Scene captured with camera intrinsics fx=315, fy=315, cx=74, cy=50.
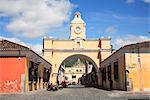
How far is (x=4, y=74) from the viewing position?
30.3m

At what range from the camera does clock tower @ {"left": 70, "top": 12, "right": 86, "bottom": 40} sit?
2490 inches

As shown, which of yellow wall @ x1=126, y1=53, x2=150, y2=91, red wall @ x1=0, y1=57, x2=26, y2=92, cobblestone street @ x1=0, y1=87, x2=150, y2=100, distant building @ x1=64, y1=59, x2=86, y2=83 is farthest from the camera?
distant building @ x1=64, y1=59, x2=86, y2=83

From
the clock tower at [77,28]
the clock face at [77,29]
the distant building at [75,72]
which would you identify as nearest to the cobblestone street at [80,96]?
the clock tower at [77,28]

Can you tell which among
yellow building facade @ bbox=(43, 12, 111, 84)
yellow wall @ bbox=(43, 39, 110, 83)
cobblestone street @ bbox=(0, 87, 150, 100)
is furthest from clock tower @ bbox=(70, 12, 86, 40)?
cobblestone street @ bbox=(0, 87, 150, 100)

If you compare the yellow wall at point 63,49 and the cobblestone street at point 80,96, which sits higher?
the yellow wall at point 63,49

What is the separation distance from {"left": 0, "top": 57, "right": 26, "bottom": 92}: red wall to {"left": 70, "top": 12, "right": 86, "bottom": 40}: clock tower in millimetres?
32276

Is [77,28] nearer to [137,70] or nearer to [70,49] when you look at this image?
[70,49]

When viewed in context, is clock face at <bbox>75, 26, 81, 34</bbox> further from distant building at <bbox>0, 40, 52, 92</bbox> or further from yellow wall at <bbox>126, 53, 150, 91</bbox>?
yellow wall at <bbox>126, 53, 150, 91</bbox>

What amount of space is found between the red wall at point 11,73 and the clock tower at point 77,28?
32276mm

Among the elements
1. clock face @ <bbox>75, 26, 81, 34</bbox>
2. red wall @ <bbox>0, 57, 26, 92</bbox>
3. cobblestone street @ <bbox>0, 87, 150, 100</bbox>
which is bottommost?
cobblestone street @ <bbox>0, 87, 150, 100</bbox>

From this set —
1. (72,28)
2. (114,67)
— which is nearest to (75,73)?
(72,28)

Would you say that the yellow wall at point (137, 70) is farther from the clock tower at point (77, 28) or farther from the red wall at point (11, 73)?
the clock tower at point (77, 28)

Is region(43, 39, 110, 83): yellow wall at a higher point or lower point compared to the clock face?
lower

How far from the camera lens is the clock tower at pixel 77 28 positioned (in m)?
63.2
